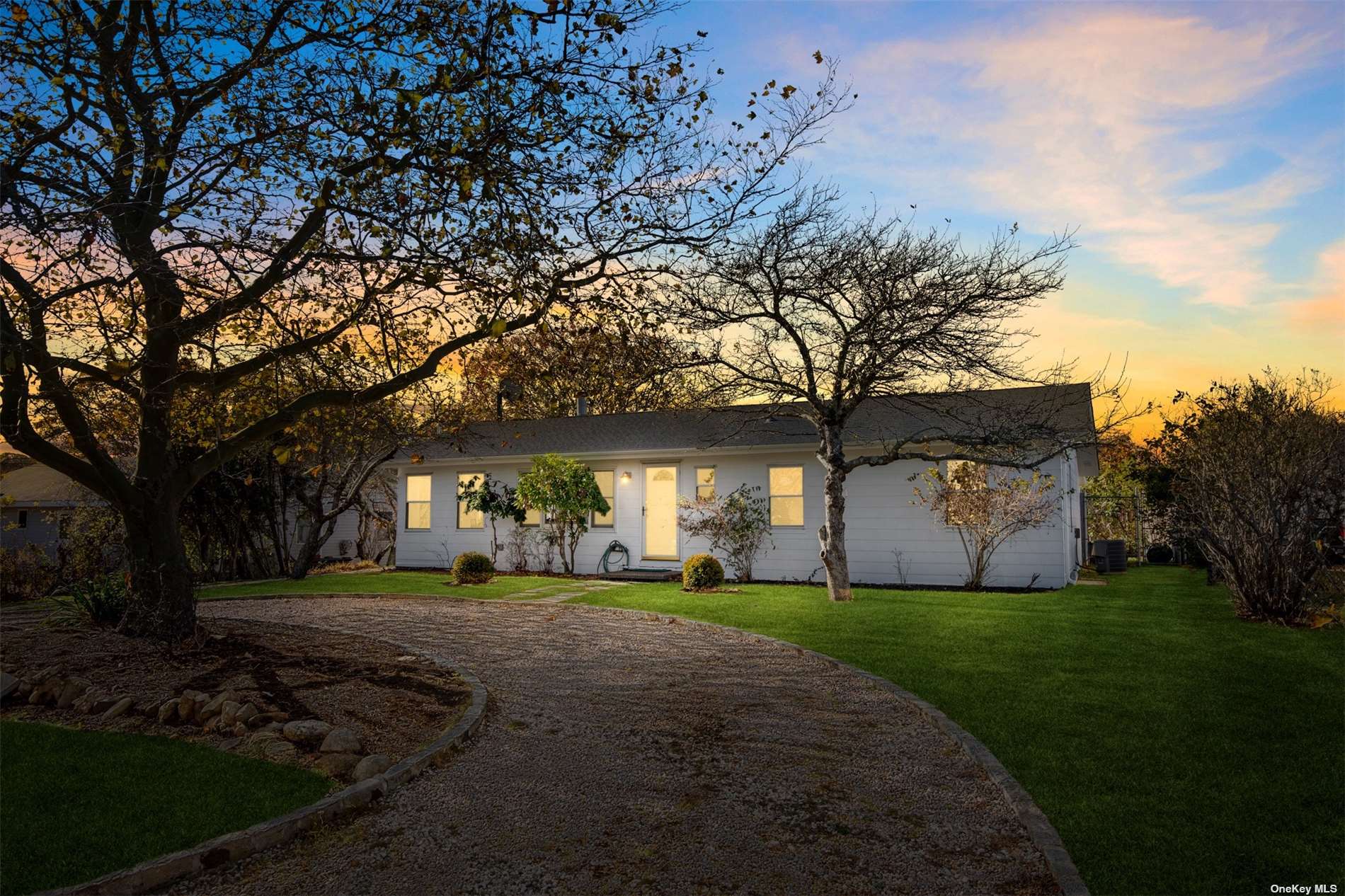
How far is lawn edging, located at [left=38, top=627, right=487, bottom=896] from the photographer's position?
357 cm

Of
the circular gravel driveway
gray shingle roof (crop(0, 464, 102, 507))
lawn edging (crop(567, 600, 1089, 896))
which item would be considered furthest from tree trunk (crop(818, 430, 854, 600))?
gray shingle roof (crop(0, 464, 102, 507))

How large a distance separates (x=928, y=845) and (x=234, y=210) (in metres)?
7.50

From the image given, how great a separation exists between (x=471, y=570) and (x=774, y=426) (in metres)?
7.63

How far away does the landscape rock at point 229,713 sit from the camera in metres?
5.90

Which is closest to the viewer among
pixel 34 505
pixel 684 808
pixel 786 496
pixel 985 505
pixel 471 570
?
pixel 684 808

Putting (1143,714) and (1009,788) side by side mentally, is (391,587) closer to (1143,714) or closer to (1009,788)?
(1143,714)

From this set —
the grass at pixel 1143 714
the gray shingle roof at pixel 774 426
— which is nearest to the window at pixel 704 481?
the gray shingle roof at pixel 774 426

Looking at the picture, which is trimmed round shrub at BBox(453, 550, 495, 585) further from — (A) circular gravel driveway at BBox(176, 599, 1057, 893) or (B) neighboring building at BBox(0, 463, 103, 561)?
(B) neighboring building at BBox(0, 463, 103, 561)

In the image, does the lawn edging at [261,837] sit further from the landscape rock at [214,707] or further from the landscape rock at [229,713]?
the landscape rock at [214,707]

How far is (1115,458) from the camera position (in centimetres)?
2683

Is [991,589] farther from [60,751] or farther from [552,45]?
[60,751]

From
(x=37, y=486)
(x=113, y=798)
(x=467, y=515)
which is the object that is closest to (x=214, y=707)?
(x=113, y=798)

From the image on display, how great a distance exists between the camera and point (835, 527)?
14102mm

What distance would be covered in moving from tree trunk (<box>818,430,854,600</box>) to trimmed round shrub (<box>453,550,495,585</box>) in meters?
7.93
